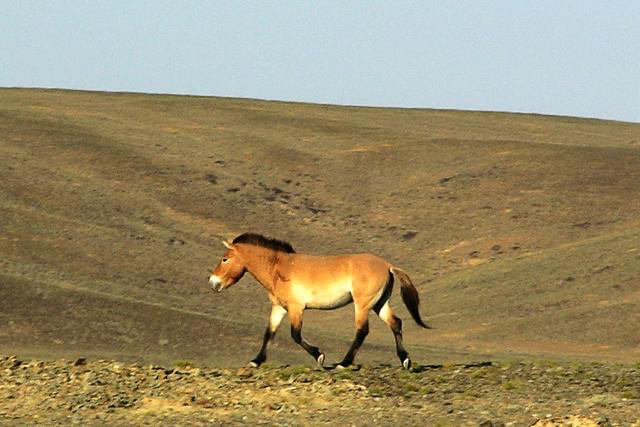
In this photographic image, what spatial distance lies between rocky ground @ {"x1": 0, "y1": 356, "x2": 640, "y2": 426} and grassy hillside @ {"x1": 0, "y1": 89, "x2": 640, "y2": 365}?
10075 millimetres

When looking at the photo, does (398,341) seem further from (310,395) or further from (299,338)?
(310,395)

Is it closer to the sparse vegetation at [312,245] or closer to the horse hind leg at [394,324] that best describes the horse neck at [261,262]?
the sparse vegetation at [312,245]

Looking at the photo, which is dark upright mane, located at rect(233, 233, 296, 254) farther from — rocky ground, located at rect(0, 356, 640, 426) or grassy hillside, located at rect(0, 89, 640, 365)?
grassy hillside, located at rect(0, 89, 640, 365)

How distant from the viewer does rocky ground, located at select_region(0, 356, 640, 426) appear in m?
16.3

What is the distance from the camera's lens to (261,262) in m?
20.0

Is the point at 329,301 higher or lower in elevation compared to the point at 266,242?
lower

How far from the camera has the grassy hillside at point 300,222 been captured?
3266 centimetres

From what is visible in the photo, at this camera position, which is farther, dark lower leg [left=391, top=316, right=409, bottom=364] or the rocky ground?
dark lower leg [left=391, top=316, right=409, bottom=364]

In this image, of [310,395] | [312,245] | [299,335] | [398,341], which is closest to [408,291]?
[398,341]

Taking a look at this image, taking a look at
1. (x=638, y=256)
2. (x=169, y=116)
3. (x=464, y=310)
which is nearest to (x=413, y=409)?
(x=464, y=310)

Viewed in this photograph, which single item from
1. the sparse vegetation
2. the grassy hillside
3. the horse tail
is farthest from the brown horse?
the grassy hillside

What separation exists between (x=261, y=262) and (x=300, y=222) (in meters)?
31.8

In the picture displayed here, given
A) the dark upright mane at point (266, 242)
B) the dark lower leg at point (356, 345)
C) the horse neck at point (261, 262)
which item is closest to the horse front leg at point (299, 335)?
the dark lower leg at point (356, 345)

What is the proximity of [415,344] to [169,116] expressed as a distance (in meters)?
38.5
